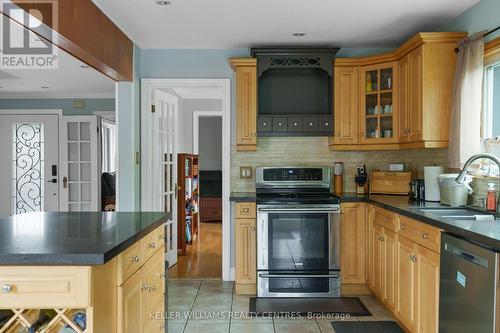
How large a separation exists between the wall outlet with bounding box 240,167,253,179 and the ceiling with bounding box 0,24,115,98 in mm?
2058

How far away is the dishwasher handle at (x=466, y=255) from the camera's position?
1.82m

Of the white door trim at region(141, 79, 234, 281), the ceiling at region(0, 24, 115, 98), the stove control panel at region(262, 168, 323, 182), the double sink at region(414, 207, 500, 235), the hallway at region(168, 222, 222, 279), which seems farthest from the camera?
the ceiling at region(0, 24, 115, 98)

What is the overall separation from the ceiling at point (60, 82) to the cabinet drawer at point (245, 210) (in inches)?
88.2

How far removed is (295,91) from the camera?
14.4 ft

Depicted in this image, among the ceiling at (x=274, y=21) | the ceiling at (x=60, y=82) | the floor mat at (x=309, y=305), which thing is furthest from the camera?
the ceiling at (x=60, y=82)

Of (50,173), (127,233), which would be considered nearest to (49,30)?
(127,233)

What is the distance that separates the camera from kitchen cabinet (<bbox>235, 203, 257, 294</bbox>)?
12.6ft

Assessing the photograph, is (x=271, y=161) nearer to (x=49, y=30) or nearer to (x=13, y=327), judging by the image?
(x=49, y=30)

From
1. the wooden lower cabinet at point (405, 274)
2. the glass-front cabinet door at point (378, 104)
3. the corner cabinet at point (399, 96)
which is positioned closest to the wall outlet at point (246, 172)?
the corner cabinet at point (399, 96)

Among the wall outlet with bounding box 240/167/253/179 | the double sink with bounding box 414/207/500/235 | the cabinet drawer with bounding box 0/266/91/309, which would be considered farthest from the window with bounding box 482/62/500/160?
the cabinet drawer with bounding box 0/266/91/309

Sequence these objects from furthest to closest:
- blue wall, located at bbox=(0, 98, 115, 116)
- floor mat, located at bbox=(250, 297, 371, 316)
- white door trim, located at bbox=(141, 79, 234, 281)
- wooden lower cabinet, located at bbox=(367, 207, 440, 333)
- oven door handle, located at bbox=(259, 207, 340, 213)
Answer: blue wall, located at bbox=(0, 98, 115, 116), white door trim, located at bbox=(141, 79, 234, 281), oven door handle, located at bbox=(259, 207, 340, 213), floor mat, located at bbox=(250, 297, 371, 316), wooden lower cabinet, located at bbox=(367, 207, 440, 333)

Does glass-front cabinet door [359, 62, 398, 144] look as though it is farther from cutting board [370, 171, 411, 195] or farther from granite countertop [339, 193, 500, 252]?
granite countertop [339, 193, 500, 252]

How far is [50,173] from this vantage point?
6.43 metres

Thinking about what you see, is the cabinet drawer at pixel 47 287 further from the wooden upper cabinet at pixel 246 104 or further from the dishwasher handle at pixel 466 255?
the wooden upper cabinet at pixel 246 104
